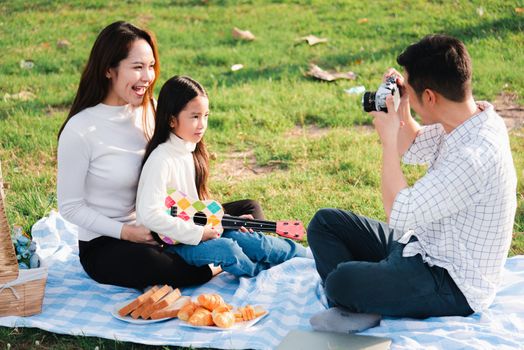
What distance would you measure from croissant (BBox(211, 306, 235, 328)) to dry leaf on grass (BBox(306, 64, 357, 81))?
13.1 feet

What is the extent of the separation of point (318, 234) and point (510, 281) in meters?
0.95

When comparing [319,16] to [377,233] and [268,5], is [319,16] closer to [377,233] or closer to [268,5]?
[268,5]

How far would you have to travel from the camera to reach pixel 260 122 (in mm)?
6559

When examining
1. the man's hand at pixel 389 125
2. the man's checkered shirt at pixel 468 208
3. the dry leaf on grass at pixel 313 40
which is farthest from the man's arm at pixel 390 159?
the dry leaf on grass at pixel 313 40

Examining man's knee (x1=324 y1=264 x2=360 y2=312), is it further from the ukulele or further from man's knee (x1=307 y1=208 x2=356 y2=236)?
the ukulele

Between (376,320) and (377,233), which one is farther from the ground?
(377,233)

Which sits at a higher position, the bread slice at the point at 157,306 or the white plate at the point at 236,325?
the bread slice at the point at 157,306

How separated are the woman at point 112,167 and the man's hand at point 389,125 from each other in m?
1.21

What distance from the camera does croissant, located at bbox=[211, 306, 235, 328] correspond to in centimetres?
360

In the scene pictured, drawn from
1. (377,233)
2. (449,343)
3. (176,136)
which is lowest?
(449,343)

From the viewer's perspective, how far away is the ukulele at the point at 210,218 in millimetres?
4049

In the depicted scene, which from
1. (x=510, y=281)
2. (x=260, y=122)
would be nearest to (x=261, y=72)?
(x=260, y=122)

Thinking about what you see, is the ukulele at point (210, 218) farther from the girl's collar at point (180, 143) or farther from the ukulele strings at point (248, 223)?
the girl's collar at point (180, 143)

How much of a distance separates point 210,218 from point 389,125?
113 cm
